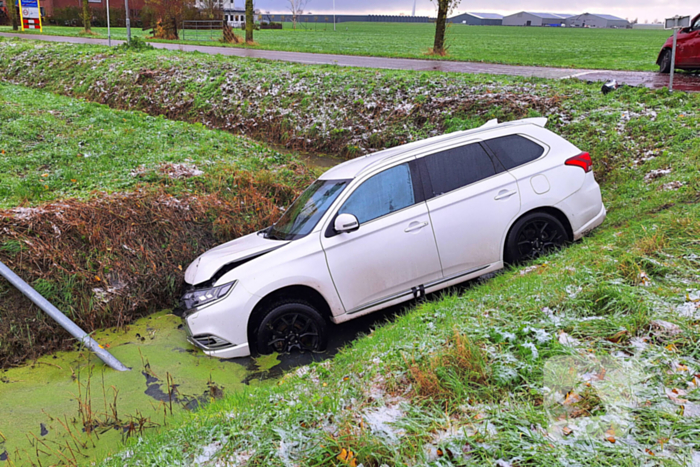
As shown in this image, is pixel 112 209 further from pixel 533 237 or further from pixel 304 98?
pixel 304 98

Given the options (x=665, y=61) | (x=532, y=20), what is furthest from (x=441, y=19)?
(x=532, y=20)

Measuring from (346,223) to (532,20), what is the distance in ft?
514

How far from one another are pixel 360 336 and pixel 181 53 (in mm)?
19345

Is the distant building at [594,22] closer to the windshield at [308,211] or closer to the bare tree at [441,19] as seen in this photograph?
the bare tree at [441,19]

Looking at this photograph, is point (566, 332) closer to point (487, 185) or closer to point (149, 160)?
point (487, 185)

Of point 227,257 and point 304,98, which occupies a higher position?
point 304,98

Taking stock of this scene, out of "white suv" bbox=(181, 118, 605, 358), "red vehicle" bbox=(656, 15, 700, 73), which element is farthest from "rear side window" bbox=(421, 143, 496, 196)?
"red vehicle" bbox=(656, 15, 700, 73)

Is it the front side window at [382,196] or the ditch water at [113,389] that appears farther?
the front side window at [382,196]

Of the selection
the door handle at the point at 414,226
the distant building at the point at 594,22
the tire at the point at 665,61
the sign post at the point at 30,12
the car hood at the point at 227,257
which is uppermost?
the distant building at the point at 594,22

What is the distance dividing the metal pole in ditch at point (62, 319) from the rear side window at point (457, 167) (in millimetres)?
3949

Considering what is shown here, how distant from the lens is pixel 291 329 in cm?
555

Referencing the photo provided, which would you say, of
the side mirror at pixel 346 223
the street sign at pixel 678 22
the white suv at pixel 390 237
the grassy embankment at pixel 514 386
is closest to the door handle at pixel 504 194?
the white suv at pixel 390 237

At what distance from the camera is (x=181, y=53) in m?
21.9

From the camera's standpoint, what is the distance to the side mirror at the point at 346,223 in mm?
5379
